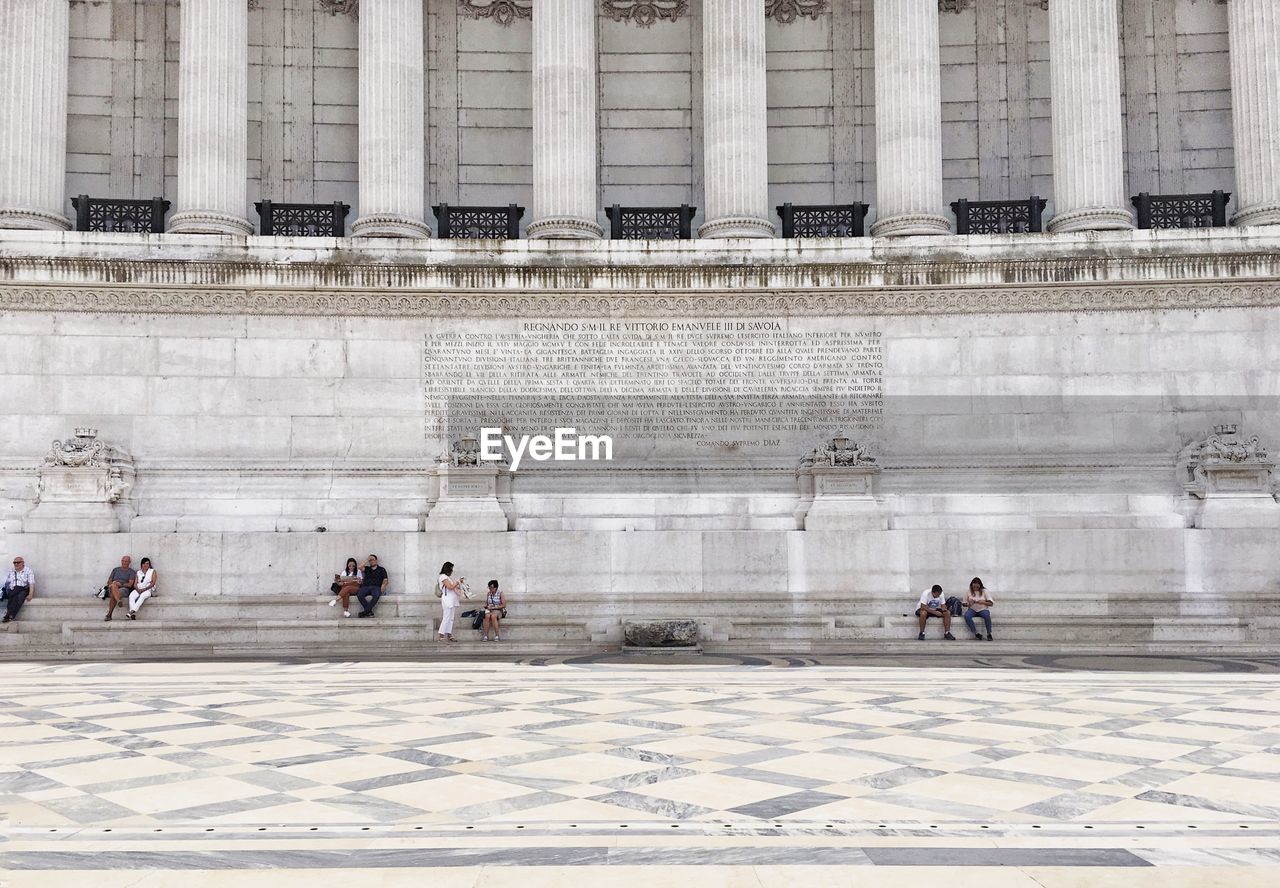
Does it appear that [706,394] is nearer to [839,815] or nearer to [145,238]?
[145,238]

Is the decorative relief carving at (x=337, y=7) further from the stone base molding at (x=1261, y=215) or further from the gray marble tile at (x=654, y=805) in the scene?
the gray marble tile at (x=654, y=805)

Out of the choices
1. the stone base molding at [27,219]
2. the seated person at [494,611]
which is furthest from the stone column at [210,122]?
the seated person at [494,611]

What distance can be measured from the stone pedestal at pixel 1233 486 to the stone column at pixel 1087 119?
7378 mm

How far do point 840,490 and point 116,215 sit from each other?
72.7 feet

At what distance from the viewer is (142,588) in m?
28.0

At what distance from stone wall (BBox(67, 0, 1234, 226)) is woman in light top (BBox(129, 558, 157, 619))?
14662mm

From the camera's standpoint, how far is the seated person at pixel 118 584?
90.3ft

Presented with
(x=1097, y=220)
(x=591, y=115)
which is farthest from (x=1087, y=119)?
(x=591, y=115)

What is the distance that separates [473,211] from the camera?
36.7 m

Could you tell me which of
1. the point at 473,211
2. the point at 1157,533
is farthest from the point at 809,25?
the point at 1157,533

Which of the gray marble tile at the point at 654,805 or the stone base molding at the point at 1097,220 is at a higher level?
the stone base molding at the point at 1097,220

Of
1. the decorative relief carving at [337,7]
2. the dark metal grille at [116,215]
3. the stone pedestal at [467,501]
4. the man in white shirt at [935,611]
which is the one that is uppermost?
the decorative relief carving at [337,7]

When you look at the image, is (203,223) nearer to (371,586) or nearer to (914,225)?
(371,586)

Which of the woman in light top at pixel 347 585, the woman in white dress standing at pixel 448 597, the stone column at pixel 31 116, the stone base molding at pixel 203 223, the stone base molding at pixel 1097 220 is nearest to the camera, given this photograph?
the woman in white dress standing at pixel 448 597
